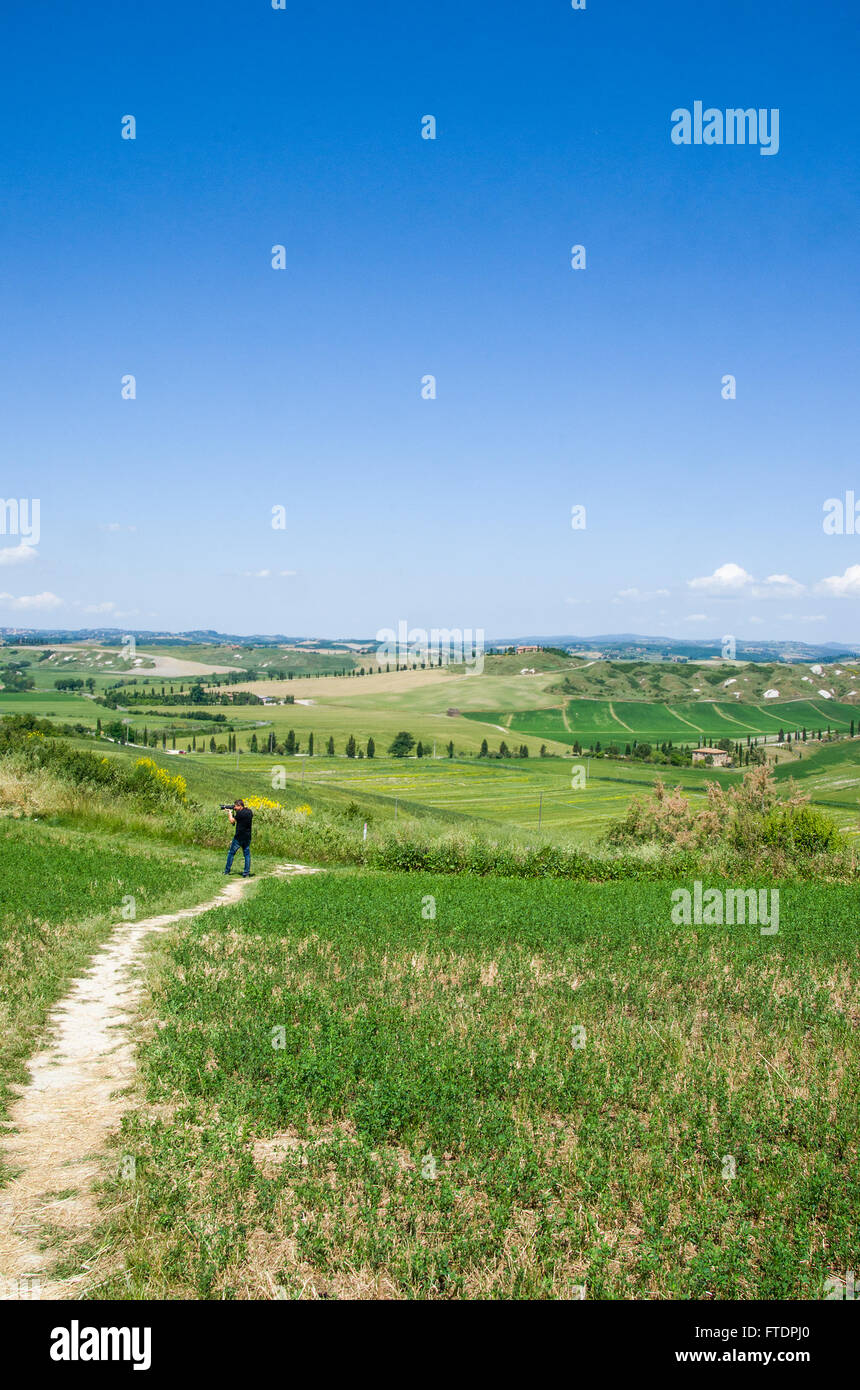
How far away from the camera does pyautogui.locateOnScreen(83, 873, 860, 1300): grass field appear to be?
536 centimetres

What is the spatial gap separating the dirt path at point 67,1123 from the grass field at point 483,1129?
1.03 ft

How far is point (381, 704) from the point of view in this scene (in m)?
176

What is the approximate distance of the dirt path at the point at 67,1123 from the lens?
18.2ft

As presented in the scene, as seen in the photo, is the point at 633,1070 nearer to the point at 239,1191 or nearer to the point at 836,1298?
the point at 836,1298

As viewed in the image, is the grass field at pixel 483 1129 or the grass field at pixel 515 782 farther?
the grass field at pixel 515 782

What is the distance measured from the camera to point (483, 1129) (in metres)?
7.07

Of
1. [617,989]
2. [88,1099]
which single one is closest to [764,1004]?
[617,989]
